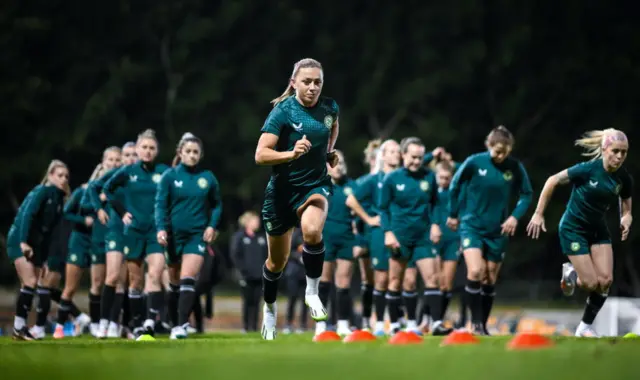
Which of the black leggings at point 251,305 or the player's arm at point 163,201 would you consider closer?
the player's arm at point 163,201

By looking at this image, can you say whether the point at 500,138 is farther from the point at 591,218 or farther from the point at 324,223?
the point at 324,223

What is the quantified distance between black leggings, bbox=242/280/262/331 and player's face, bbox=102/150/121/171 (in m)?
5.41

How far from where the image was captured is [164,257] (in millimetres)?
14930

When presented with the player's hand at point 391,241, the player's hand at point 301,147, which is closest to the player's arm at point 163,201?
the player's hand at point 391,241

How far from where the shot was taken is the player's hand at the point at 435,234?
15516 mm

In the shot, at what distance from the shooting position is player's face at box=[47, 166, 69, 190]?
52.6ft

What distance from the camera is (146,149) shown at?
49.8ft

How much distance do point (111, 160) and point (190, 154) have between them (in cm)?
270

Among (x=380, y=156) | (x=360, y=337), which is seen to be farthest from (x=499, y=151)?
(x=360, y=337)

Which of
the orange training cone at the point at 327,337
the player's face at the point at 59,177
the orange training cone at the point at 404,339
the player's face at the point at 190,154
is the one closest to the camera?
the orange training cone at the point at 404,339

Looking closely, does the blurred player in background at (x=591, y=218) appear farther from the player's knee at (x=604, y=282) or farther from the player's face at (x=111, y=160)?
the player's face at (x=111, y=160)

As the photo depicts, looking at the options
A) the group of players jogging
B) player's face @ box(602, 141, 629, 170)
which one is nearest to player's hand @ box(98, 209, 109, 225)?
the group of players jogging

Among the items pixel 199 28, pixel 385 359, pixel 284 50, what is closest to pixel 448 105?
pixel 284 50

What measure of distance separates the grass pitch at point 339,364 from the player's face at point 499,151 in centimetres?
573
